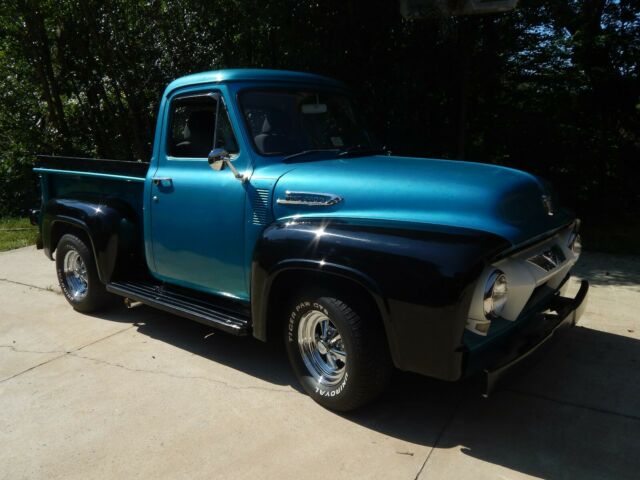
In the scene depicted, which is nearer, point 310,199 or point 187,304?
point 310,199

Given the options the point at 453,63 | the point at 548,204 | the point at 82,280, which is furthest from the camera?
the point at 453,63

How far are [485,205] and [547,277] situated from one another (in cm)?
59

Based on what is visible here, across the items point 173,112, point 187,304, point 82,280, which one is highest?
point 173,112

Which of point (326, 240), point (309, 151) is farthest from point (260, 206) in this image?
point (326, 240)

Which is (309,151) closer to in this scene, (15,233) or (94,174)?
(94,174)

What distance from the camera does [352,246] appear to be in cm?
312

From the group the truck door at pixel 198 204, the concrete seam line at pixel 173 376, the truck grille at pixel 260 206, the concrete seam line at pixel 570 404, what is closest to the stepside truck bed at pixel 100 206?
the truck door at pixel 198 204

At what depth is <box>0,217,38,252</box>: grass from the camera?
9031 mm

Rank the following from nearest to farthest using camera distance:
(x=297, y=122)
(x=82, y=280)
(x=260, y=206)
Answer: (x=260, y=206) → (x=297, y=122) → (x=82, y=280)

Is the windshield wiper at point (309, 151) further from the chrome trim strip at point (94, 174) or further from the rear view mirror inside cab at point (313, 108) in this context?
the chrome trim strip at point (94, 174)

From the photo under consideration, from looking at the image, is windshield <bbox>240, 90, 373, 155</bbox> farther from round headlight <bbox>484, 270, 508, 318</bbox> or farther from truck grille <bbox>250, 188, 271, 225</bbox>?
round headlight <bbox>484, 270, 508, 318</bbox>

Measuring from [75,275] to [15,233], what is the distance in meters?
5.36

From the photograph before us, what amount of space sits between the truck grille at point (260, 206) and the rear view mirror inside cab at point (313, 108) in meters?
0.87

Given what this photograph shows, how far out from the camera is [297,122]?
165 inches
